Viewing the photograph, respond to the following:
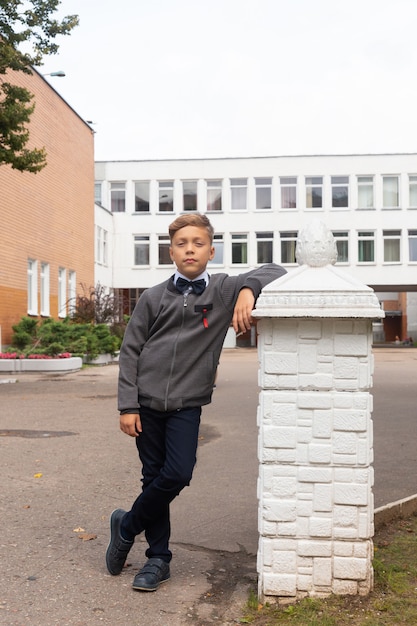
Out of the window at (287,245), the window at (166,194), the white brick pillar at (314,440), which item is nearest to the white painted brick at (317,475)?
the white brick pillar at (314,440)

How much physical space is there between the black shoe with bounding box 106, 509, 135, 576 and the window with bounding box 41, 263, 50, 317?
2909 centimetres

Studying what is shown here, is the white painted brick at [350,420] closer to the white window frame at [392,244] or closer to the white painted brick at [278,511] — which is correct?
the white painted brick at [278,511]

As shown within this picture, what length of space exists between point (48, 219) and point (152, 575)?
3001 centimetres

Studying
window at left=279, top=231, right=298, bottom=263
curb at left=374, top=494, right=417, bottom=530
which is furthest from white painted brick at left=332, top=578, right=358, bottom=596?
window at left=279, top=231, right=298, bottom=263

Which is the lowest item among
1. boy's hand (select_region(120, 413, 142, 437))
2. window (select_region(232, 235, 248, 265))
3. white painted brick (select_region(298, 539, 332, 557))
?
white painted brick (select_region(298, 539, 332, 557))

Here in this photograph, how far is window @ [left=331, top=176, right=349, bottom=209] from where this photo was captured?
161 feet

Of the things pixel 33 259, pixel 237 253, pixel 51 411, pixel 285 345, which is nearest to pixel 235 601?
pixel 285 345

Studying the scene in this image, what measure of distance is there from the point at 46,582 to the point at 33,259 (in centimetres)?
2805

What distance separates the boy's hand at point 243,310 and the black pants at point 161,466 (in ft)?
1.69

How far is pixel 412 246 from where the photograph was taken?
48656mm

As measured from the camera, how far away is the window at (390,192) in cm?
4878

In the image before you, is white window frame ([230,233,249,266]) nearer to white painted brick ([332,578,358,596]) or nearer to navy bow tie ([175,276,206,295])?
navy bow tie ([175,276,206,295])

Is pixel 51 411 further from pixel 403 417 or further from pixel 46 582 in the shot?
pixel 46 582

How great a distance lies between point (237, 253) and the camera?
49531 mm
